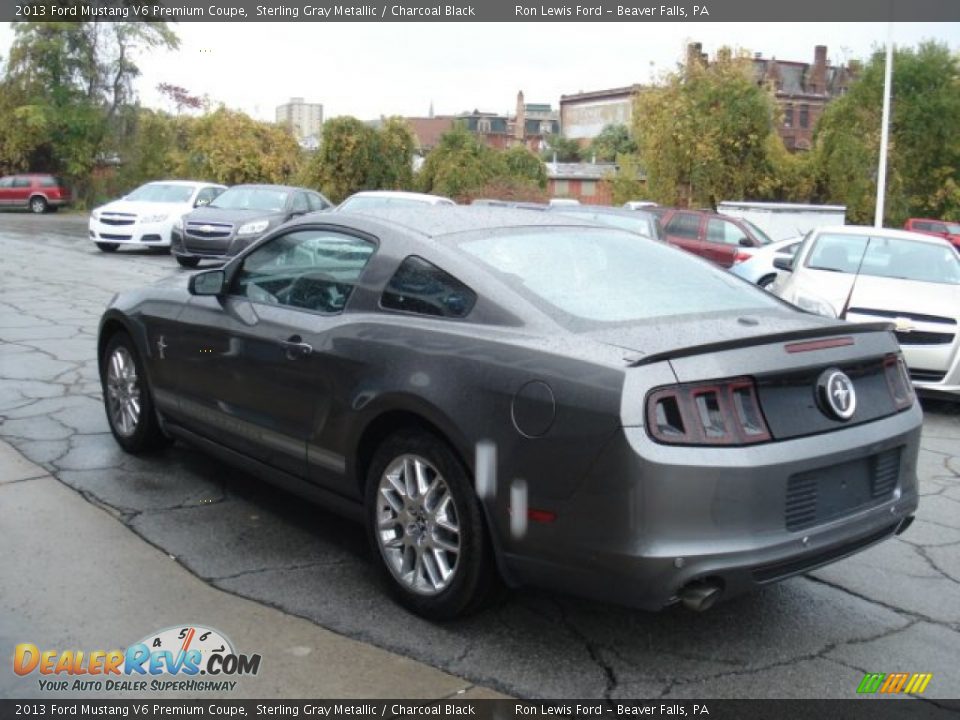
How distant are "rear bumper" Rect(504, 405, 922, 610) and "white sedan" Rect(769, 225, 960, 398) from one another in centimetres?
447

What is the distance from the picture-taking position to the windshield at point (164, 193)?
21984 mm

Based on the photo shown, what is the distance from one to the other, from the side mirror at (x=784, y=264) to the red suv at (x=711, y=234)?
907cm

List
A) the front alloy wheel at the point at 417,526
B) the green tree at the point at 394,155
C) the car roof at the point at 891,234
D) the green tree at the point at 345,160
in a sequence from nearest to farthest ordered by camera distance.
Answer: the front alloy wheel at the point at 417,526 < the car roof at the point at 891,234 < the green tree at the point at 345,160 < the green tree at the point at 394,155

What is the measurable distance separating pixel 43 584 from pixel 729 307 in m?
3.08

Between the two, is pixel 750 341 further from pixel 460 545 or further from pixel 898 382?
pixel 460 545

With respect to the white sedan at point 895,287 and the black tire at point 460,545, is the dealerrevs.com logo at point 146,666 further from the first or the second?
the white sedan at point 895,287

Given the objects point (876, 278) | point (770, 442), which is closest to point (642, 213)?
point (876, 278)

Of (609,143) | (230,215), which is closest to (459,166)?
(230,215)

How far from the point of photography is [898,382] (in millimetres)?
4031

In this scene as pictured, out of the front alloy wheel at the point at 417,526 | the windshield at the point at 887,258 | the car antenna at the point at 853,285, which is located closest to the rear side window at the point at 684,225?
the windshield at the point at 887,258

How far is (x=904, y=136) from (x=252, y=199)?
23242 millimetres

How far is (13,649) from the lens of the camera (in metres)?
3.65

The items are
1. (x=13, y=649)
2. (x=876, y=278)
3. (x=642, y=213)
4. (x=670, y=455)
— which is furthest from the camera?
(x=642, y=213)

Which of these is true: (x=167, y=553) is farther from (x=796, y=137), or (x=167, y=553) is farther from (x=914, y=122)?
(x=796, y=137)
